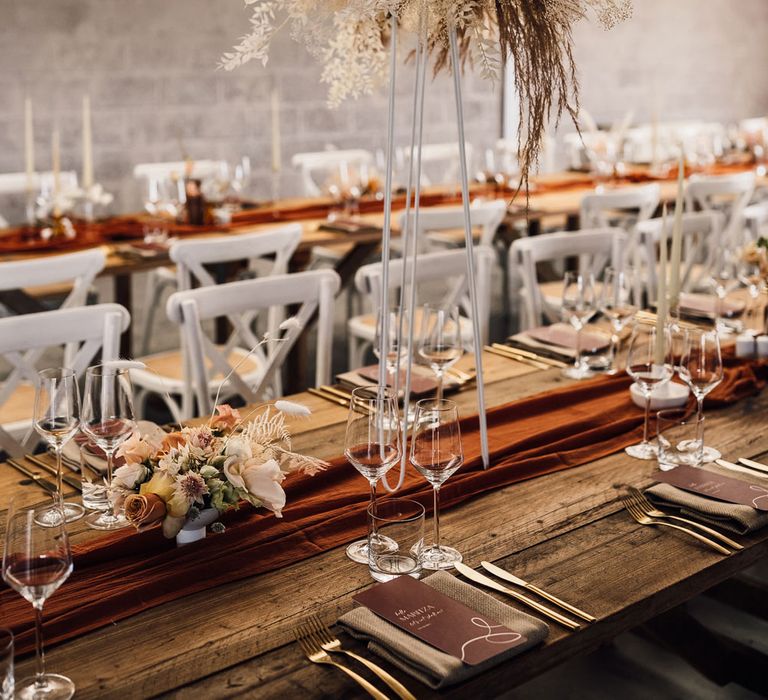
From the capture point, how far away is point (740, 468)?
7.06 ft

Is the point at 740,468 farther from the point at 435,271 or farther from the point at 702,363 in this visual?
the point at 435,271

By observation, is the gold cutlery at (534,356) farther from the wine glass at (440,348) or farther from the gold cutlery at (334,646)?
the gold cutlery at (334,646)

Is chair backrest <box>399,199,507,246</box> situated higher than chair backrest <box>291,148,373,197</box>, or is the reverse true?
chair backrest <box>291,148,373,197</box>

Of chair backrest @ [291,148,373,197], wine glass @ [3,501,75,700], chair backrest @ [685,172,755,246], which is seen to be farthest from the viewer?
chair backrest @ [291,148,373,197]

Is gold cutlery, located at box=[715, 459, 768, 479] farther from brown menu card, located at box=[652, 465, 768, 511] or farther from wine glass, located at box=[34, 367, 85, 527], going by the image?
wine glass, located at box=[34, 367, 85, 527]

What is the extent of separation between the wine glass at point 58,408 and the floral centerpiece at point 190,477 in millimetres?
208

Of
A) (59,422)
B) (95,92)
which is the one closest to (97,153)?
(95,92)

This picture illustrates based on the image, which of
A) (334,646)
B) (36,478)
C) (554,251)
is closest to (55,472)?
(36,478)

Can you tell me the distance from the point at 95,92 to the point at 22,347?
490 centimetres

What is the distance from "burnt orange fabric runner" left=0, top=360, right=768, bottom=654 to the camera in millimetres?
1598

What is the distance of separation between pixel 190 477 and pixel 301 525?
0.26m

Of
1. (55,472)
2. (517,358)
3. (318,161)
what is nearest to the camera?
(55,472)

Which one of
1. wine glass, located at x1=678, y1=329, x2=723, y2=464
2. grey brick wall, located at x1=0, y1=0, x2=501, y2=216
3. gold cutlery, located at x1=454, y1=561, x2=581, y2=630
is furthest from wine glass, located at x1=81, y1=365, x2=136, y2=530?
grey brick wall, located at x1=0, y1=0, x2=501, y2=216

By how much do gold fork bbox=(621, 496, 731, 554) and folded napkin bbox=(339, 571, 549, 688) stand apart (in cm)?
44
